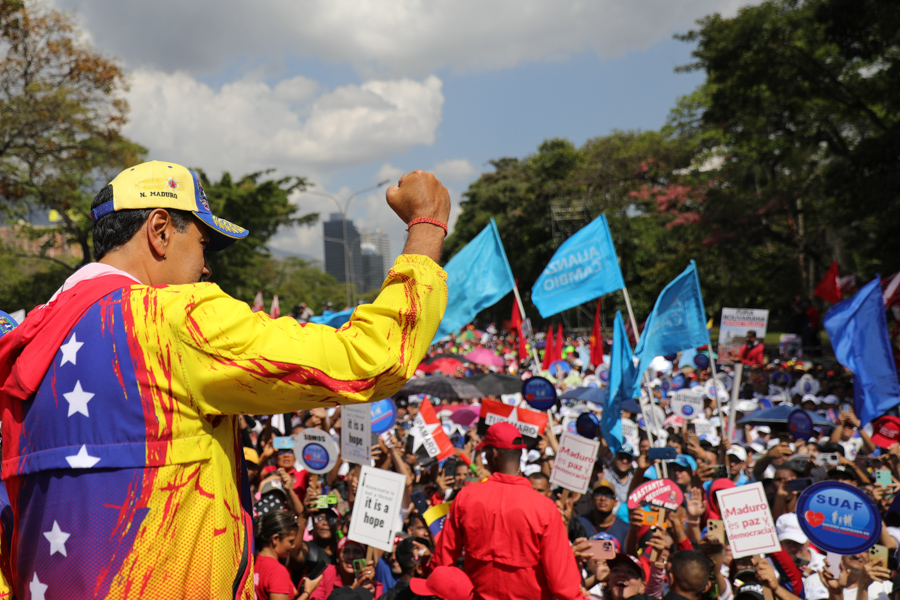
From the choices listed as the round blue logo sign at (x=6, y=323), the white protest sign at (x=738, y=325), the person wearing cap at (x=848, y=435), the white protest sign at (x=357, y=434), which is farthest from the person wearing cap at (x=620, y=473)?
the round blue logo sign at (x=6, y=323)

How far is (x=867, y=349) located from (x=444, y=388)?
258 inches

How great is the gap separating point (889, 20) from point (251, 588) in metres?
16.9

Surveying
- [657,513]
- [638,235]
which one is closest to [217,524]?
[657,513]

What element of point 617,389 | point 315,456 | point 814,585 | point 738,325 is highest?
point 738,325

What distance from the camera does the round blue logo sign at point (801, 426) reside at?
8.41m

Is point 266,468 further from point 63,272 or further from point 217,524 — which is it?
point 63,272

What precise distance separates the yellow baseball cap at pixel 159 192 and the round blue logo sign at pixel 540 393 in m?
7.95

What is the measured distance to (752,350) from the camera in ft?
45.7

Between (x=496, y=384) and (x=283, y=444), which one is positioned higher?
(x=496, y=384)

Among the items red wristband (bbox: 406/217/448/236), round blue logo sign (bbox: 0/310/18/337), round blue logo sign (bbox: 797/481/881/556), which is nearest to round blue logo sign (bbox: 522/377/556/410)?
round blue logo sign (bbox: 797/481/881/556)

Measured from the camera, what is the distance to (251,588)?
4.42 feet

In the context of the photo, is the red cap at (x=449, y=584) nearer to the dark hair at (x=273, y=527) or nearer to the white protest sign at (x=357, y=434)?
the dark hair at (x=273, y=527)

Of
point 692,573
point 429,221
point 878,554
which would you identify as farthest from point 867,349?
point 429,221

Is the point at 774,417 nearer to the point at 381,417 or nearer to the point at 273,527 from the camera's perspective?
the point at 381,417
